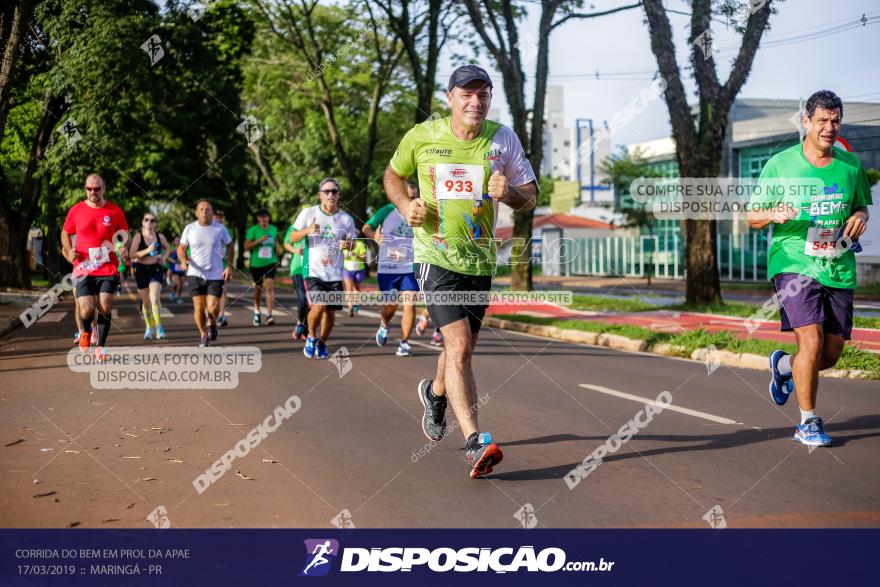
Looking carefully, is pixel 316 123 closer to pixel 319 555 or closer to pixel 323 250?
pixel 323 250

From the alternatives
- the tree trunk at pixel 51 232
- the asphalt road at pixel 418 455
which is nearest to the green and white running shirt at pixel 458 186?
the asphalt road at pixel 418 455

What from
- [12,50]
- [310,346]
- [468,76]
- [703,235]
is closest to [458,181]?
[468,76]

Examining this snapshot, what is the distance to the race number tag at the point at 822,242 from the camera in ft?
19.2

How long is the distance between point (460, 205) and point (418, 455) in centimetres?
162

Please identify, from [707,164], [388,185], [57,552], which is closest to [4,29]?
[707,164]

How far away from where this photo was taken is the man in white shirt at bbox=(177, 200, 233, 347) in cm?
1242

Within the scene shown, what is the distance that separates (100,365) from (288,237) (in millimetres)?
2729

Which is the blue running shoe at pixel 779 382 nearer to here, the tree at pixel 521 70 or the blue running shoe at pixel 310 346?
the blue running shoe at pixel 310 346

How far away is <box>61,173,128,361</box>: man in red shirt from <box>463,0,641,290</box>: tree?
1210 centimetres

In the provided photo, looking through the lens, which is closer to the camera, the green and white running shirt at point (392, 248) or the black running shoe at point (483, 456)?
the black running shoe at point (483, 456)

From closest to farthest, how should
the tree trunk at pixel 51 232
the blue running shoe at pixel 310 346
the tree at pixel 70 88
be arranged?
the blue running shoe at pixel 310 346 < the tree at pixel 70 88 < the tree trunk at pixel 51 232

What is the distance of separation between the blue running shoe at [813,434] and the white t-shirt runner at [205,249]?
876 cm

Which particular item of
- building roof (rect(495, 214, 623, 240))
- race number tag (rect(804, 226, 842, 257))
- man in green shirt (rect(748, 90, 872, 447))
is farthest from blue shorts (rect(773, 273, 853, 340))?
building roof (rect(495, 214, 623, 240))

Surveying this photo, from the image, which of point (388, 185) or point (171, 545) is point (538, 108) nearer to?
point (388, 185)
